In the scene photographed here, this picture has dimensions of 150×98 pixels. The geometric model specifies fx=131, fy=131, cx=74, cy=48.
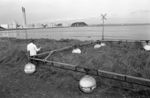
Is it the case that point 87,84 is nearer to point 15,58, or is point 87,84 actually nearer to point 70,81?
point 70,81

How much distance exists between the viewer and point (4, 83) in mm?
3516

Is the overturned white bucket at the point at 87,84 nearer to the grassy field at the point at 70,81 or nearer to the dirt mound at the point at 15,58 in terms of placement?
the grassy field at the point at 70,81

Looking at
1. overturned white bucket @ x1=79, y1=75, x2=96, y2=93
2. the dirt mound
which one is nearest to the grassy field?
overturned white bucket @ x1=79, y1=75, x2=96, y2=93

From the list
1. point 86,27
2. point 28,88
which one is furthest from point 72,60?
point 86,27

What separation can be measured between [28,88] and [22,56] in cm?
268

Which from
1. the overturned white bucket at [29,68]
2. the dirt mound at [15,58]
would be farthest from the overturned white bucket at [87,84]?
the dirt mound at [15,58]

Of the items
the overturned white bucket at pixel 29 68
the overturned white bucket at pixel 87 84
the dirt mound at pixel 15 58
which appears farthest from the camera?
the dirt mound at pixel 15 58

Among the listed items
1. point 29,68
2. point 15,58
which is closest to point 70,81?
point 29,68

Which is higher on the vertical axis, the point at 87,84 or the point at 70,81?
the point at 87,84

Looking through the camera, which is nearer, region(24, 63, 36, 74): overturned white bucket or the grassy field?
the grassy field

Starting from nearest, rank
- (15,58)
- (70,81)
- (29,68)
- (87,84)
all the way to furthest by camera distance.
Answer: (87,84), (70,81), (29,68), (15,58)

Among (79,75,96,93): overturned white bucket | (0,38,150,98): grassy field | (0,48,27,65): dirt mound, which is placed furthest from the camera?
(0,48,27,65): dirt mound

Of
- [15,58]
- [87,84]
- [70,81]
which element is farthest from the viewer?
[15,58]

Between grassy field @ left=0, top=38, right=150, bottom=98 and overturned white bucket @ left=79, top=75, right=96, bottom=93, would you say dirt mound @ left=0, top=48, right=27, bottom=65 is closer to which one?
grassy field @ left=0, top=38, right=150, bottom=98
